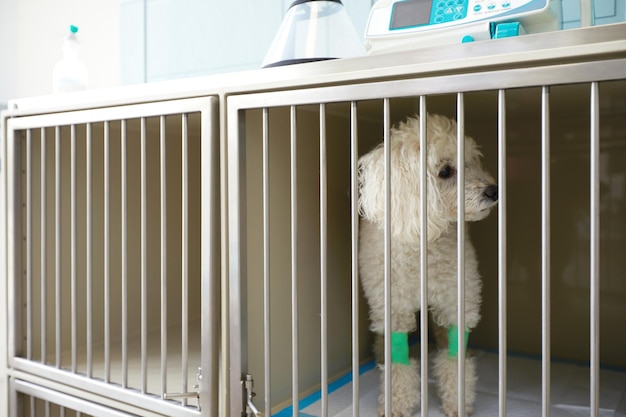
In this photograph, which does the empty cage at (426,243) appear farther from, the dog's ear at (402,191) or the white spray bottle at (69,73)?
the white spray bottle at (69,73)

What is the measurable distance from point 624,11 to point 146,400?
1.30 metres

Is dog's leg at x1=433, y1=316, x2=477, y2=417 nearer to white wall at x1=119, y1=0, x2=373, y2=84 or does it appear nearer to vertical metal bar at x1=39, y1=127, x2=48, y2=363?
vertical metal bar at x1=39, y1=127, x2=48, y2=363

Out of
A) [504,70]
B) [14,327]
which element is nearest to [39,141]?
[14,327]

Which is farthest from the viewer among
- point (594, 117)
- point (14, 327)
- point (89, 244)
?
point (14, 327)

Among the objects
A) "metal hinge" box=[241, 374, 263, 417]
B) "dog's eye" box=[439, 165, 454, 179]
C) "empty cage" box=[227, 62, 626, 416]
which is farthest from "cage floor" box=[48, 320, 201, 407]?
"dog's eye" box=[439, 165, 454, 179]

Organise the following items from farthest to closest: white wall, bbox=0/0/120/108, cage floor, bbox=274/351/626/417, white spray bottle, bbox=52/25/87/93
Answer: white wall, bbox=0/0/120/108 < white spray bottle, bbox=52/25/87/93 < cage floor, bbox=274/351/626/417

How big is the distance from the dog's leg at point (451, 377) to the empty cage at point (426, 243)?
4 centimetres

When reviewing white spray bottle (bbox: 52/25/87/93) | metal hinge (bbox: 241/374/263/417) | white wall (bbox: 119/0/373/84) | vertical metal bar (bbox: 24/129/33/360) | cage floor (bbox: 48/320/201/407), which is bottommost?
cage floor (bbox: 48/320/201/407)

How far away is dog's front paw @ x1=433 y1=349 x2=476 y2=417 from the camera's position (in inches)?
43.3

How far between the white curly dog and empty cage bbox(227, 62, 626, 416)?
0.20 feet

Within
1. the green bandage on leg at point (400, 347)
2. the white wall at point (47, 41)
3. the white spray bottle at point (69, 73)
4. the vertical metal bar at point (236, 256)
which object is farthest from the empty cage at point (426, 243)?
the white wall at point (47, 41)

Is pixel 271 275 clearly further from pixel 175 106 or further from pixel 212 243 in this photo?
pixel 175 106

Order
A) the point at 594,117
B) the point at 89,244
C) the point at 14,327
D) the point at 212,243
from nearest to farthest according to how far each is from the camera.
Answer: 1. the point at 594,117
2. the point at 212,243
3. the point at 89,244
4. the point at 14,327

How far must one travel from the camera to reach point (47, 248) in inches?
54.0
